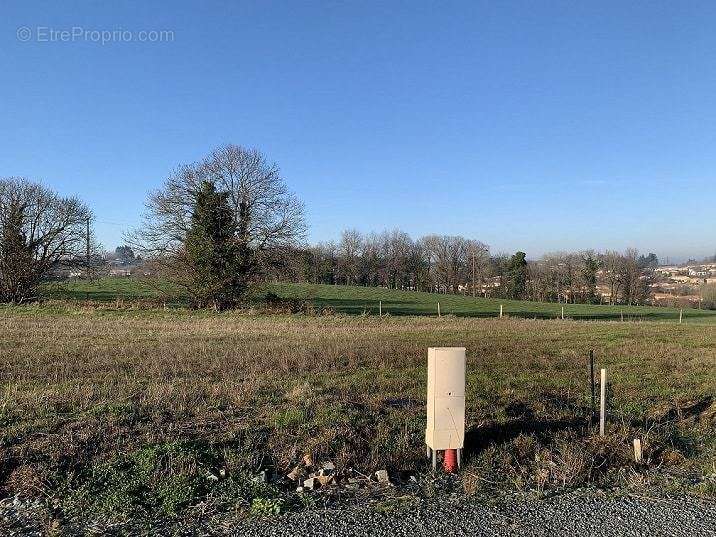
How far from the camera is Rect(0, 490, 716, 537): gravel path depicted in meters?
3.97

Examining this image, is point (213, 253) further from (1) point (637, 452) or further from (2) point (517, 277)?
(2) point (517, 277)

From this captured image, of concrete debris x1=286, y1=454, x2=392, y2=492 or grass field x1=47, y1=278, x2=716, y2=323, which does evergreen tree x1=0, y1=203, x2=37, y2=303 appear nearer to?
grass field x1=47, y1=278, x2=716, y2=323

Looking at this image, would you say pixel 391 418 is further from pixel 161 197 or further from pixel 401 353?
pixel 161 197

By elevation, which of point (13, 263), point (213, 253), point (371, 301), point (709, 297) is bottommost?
point (371, 301)

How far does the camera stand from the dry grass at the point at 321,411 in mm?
5230

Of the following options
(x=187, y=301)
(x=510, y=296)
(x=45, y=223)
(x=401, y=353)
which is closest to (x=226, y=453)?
(x=401, y=353)

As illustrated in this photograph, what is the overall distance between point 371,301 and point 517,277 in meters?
28.6

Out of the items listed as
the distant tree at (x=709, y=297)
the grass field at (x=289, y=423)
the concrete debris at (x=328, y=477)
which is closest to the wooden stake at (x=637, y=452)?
the grass field at (x=289, y=423)

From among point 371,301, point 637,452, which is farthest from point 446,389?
point 371,301

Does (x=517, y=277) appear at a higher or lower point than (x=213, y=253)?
lower

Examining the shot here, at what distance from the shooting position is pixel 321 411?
Result: 697cm

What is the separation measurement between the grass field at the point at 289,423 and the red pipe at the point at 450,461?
145 mm

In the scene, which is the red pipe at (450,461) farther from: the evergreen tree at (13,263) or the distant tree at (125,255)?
the evergreen tree at (13,263)

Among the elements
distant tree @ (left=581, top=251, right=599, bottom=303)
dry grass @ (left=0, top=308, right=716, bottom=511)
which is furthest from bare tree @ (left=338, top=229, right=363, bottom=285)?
dry grass @ (left=0, top=308, right=716, bottom=511)
